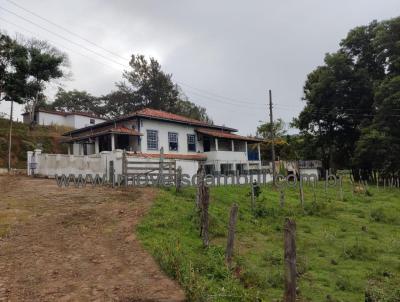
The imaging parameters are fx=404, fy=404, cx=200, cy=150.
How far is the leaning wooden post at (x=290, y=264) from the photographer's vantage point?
6.87 metres

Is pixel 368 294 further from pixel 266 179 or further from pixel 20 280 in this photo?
pixel 266 179

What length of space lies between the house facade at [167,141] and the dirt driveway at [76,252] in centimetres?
1407

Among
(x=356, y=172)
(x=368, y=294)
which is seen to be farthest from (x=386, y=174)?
(x=368, y=294)

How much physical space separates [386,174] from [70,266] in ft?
111

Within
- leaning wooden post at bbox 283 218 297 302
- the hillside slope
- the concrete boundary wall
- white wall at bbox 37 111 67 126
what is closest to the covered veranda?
the hillside slope

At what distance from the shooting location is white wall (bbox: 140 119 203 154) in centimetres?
3278

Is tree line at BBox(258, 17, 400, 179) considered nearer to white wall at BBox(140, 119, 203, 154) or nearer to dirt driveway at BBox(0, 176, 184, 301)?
white wall at BBox(140, 119, 203, 154)

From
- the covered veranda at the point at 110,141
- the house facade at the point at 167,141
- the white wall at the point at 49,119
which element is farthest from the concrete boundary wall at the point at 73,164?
the white wall at the point at 49,119

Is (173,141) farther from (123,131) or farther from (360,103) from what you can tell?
(360,103)

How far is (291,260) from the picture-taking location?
276 inches

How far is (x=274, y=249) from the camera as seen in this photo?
41.4 ft

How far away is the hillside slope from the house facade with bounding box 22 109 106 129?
3352 mm

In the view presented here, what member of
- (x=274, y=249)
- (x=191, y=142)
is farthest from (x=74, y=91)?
(x=274, y=249)

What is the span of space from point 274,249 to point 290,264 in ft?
19.1
